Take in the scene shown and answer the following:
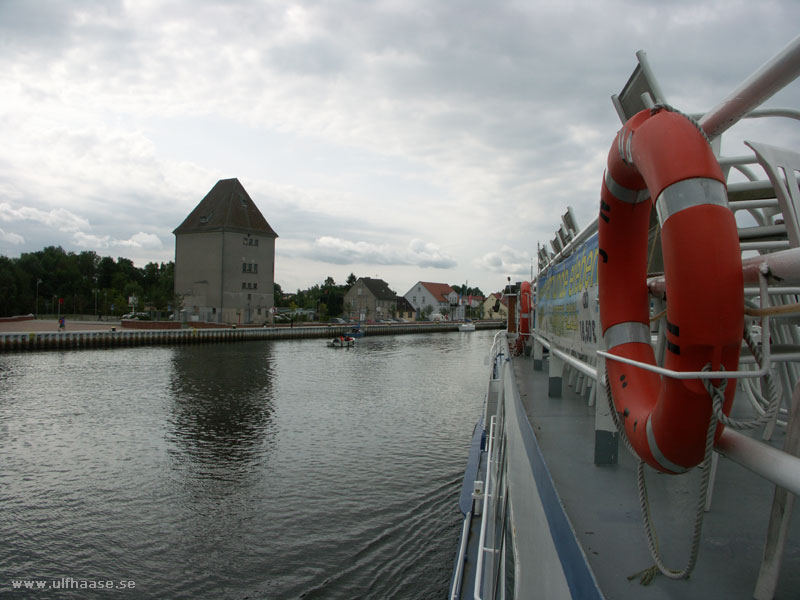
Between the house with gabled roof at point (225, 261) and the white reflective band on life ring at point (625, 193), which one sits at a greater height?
the house with gabled roof at point (225, 261)

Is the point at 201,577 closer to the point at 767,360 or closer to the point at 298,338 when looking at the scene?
the point at 767,360

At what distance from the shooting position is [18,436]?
16281 millimetres

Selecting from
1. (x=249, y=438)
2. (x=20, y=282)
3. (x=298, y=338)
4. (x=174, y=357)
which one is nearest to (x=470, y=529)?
(x=249, y=438)

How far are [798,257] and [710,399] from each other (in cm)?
50

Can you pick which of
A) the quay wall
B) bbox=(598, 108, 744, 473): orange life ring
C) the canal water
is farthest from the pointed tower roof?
bbox=(598, 108, 744, 473): orange life ring

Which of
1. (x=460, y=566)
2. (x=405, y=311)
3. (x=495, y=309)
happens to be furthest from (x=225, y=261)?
(x=495, y=309)

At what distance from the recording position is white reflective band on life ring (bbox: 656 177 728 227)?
1.70 metres

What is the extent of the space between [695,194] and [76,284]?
112m

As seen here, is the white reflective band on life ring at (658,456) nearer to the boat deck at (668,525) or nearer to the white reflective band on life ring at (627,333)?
the white reflective band on life ring at (627,333)

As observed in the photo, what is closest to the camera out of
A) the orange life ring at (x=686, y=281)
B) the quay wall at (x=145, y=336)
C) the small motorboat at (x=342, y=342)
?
the orange life ring at (x=686, y=281)

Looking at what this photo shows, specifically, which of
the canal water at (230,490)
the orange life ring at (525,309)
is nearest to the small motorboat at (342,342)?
the canal water at (230,490)

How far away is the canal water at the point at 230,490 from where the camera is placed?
8742 millimetres

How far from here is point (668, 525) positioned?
308 centimetres

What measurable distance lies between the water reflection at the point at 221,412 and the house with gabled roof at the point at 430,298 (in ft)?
274
